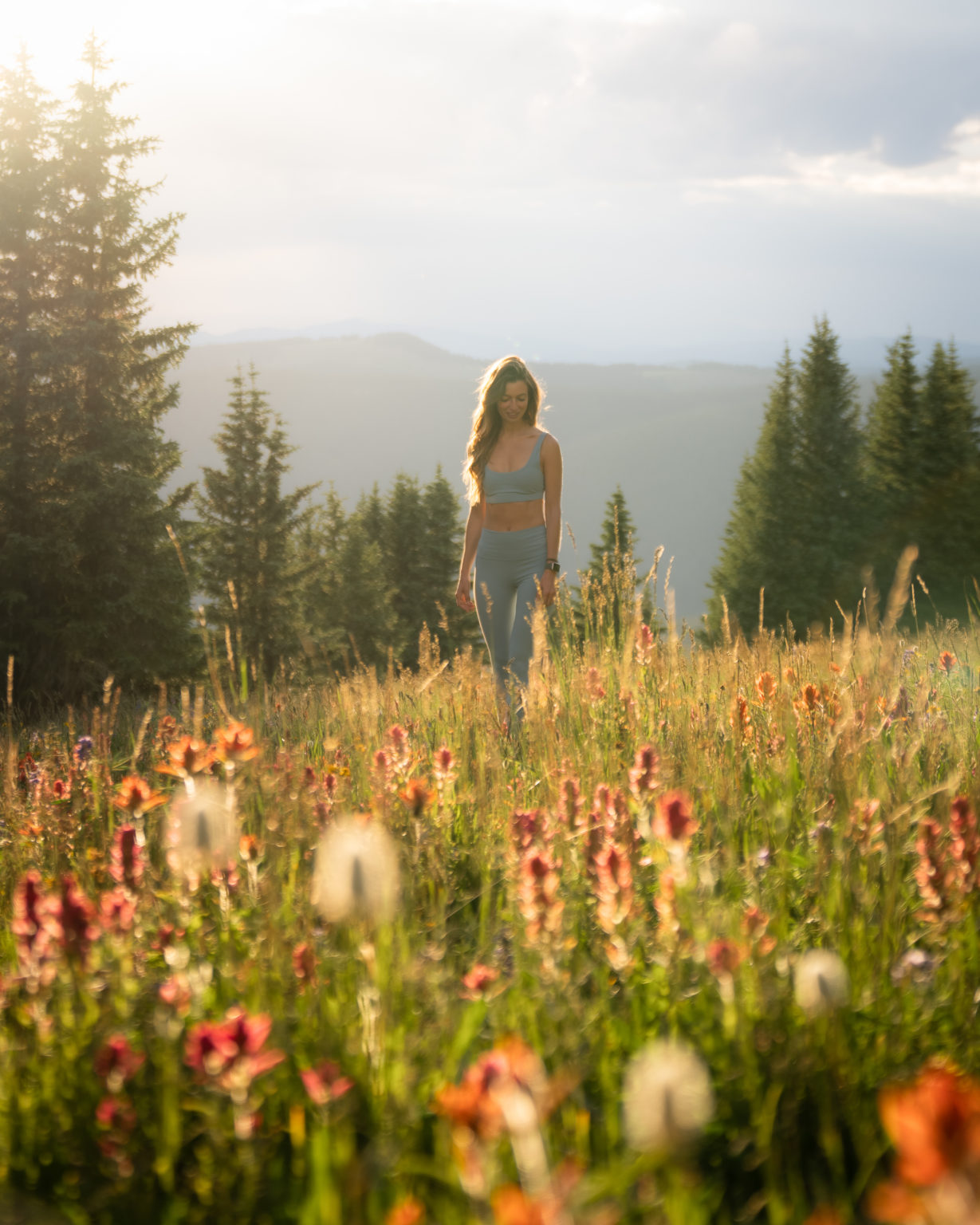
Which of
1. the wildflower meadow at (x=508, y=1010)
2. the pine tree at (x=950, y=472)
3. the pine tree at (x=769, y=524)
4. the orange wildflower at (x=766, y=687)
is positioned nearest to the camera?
the wildflower meadow at (x=508, y=1010)

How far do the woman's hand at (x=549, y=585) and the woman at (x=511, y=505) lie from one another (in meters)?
0.02

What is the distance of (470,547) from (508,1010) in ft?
14.5

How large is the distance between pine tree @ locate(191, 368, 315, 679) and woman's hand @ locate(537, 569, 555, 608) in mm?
21333

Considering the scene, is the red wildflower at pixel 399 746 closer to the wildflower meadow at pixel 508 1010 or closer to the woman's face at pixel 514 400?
the wildflower meadow at pixel 508 1010

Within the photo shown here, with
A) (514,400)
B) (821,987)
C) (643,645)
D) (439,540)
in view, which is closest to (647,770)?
(821,987)

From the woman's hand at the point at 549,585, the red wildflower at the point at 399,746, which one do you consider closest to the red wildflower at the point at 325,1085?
the red wildflower at the point at 399,746

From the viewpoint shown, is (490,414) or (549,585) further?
(490,414)

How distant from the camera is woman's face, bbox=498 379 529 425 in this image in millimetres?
5434

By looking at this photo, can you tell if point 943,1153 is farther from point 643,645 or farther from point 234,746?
point 643,645

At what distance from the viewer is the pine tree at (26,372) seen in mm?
15578

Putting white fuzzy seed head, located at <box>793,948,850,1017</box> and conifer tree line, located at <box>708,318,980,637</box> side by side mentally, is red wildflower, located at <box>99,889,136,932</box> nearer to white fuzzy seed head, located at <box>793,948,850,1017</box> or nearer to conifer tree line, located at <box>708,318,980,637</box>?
white fuzzy seed head, located at <box>793,948,850,1017</box>

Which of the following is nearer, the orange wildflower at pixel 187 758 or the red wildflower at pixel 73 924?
the red wildflower at pixel 73 924

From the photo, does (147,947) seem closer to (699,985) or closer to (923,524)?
(699,985)

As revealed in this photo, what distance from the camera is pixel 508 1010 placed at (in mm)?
1596
